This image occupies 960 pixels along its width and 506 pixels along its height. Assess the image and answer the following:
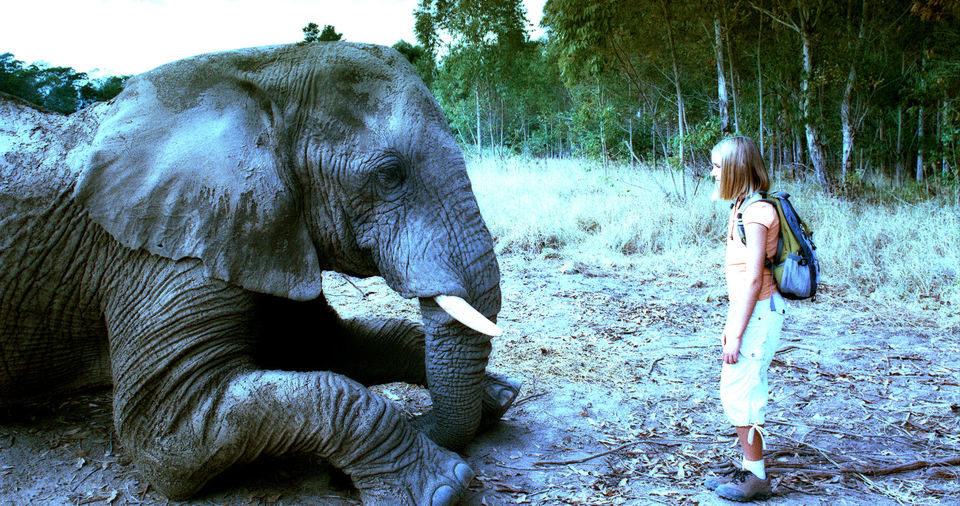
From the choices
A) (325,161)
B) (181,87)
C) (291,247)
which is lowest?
(291,247)

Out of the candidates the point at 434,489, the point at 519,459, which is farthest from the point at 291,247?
the point at 519,459

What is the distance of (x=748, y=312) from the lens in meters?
2.98

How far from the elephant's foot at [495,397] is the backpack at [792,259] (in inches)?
61.2

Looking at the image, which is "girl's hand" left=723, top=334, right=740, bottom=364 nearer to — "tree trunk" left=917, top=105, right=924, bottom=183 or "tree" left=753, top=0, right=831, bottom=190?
"tree" left=753, top=0, right=831, bottom=190

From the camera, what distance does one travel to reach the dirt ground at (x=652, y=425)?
3.18 m

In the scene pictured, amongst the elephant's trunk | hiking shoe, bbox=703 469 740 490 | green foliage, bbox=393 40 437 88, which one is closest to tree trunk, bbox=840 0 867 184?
hiking shoe, bbox=703 469 740 490

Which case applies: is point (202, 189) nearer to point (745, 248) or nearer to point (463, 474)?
point (463, 474)

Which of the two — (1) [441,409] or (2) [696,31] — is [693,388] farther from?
(2) [696,31]

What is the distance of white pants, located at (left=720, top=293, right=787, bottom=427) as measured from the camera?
3016mm

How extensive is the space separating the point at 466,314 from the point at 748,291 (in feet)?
→ 4.05

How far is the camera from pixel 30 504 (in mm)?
3016

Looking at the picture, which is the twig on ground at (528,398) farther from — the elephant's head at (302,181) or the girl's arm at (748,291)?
the girl's arm at (748,291)

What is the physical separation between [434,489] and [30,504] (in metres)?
1.80

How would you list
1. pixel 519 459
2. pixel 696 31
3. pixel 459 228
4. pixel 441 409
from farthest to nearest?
pixel 696 31, pixel 519 459, pixel 441 409, pixel 459 228
